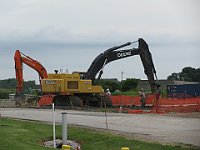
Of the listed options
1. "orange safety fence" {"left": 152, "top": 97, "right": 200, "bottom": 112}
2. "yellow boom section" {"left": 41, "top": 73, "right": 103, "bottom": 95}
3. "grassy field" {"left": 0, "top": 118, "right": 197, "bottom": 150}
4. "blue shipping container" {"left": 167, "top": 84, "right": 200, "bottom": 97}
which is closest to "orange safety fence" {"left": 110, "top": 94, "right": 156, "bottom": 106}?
"yellow boom section" {"left": 41, "top": 73, "right": 103, "bottom": 95}

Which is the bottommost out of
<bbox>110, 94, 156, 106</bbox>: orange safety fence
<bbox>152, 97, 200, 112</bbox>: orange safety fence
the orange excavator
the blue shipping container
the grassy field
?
the grassy field

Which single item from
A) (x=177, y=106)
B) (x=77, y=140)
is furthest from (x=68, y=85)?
(x=77, y=140)

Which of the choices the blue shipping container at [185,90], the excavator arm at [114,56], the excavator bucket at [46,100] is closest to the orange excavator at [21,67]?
the excavator bucket at [46,100]

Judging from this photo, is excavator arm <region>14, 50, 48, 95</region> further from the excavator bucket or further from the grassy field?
the grassy field

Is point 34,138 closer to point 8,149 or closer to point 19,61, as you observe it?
point 8,149

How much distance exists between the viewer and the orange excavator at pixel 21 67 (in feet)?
152

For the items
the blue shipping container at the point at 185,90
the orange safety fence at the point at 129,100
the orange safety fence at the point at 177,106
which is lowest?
the orange safety fence at the point at 177,106

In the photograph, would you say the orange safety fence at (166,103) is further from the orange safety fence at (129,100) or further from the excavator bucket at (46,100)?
the excavator bucket at (46,100)

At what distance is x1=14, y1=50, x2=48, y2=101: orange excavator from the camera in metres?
46.2

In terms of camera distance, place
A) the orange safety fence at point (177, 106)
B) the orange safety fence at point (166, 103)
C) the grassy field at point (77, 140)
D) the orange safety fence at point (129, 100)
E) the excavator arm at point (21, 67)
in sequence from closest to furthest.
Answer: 1. the grassy field at point (77, 140)
2. the orange safety fence at point (177, 106)
3. the orange safety fence at point (166, 103)
4. the orange safety fence at point (129, 100)
5. the excavator arm at point (21, 67)

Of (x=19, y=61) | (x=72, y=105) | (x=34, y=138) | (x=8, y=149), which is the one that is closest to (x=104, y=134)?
(x=34, y=138)

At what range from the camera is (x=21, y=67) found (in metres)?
46.5

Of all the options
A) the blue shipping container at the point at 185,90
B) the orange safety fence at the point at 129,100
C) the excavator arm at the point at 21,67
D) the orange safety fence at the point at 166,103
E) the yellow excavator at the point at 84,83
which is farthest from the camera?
the blue shipping container at the point at 185,90

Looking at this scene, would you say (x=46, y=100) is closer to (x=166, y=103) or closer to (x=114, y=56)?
(x=114, y=56)
